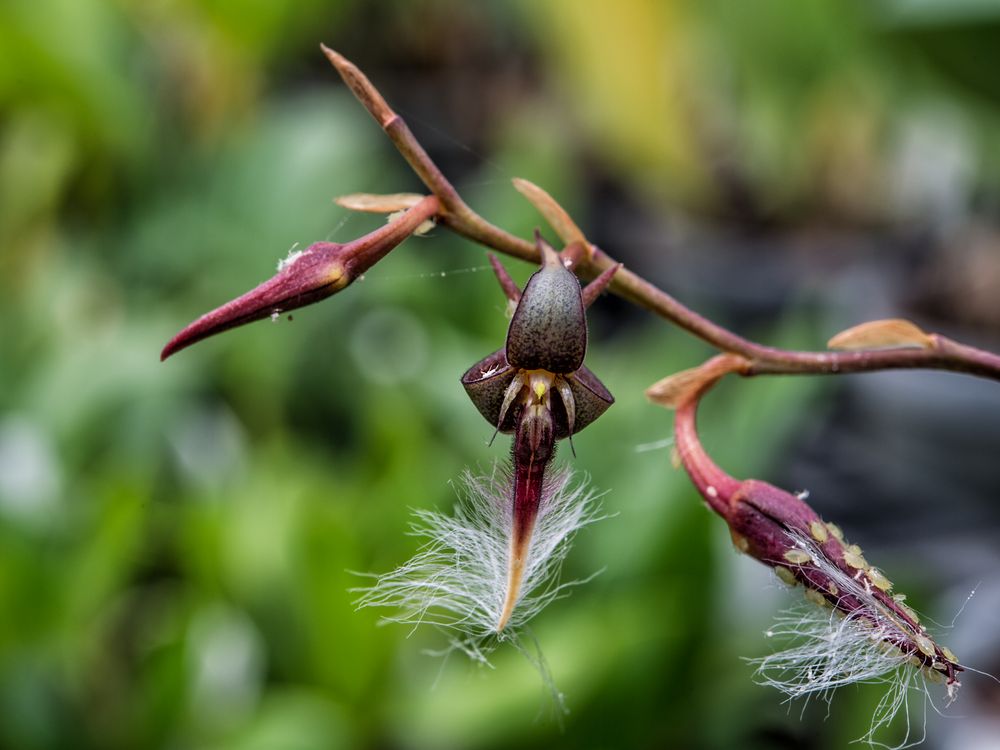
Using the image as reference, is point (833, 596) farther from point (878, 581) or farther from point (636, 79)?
point (636, 79)

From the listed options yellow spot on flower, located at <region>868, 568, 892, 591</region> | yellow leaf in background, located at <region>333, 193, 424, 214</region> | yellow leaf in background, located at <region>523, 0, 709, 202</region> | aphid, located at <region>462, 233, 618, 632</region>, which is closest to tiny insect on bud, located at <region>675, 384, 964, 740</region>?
yellow spot on flower, located at <region>868, 568, 892, 591</region>

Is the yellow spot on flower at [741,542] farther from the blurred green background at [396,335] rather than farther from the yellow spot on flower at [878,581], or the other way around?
the blurred green background at [396,335]

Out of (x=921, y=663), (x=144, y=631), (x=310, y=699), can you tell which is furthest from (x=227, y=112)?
(x=921, y=663)

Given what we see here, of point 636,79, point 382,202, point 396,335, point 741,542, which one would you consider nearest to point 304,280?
point 382,202

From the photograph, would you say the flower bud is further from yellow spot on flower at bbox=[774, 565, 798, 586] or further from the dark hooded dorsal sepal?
yellow spot on flower at bbox=[774, 565, 798, 586]

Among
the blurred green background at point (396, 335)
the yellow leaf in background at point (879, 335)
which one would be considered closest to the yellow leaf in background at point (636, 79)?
the blurred green background at point (396, 335)

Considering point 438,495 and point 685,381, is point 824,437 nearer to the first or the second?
point 438,495
